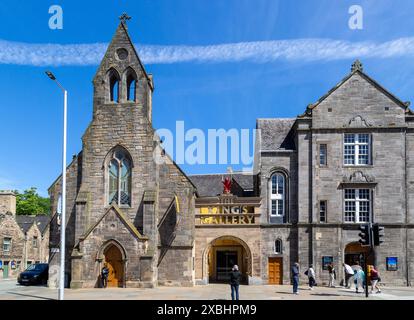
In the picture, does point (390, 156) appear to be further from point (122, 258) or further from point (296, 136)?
point (122, 258)

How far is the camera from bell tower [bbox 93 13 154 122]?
109ft

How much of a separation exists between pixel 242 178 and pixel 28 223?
2585 cm

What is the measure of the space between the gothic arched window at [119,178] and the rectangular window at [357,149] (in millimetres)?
14985

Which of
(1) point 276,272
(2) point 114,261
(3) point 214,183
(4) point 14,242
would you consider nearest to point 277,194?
(1) point 276,272

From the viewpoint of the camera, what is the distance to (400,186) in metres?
34.0

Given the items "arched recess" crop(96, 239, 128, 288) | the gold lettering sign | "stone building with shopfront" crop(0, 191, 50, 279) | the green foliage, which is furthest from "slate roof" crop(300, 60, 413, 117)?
the green foliage

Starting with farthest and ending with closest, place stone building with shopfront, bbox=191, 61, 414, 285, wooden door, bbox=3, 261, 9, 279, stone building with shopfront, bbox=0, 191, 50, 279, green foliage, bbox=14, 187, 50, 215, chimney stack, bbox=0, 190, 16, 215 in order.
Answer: green foliage, bbox=14, 187, 50, 215, chimney stack, bbox=0, 190, 16, 215, stone building with shopfront, bbox=0, 191, 50, 279, wooden door, bbox=3, 261, 9, 279, stone building with shopfront, bbox=191, 61, 414, 285

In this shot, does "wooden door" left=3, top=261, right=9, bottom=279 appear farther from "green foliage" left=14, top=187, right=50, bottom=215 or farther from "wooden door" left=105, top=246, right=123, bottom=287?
"green foliage" left=14, top=187, right=50, bottom=215

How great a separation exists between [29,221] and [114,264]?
105 ft

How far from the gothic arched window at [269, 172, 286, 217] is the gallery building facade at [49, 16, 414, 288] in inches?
2.8

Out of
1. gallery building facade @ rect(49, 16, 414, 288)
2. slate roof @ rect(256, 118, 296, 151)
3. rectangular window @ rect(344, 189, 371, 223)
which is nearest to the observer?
gallery building facade @ rect(49, 16, 414, 288)

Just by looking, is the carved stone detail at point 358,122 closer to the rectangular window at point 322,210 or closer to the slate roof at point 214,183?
the rectangular window at point 322,210

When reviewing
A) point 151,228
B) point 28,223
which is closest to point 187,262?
point 151,228

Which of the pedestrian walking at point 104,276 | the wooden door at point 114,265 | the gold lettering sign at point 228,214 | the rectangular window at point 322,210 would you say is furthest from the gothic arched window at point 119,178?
the rectangular window at point 322,210
